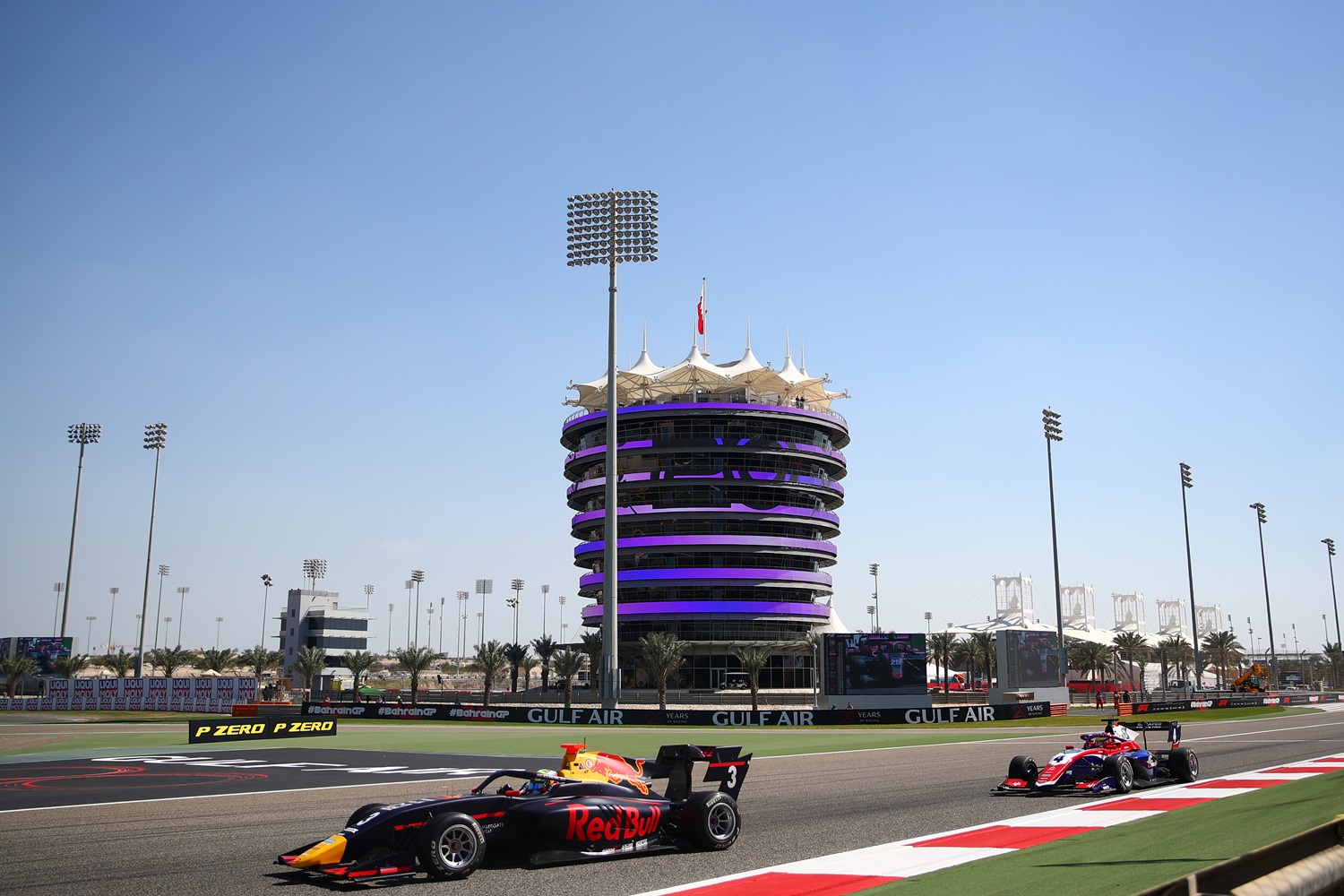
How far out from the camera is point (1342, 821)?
23.8ft

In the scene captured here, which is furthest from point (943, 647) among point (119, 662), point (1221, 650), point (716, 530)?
point (119, 662)

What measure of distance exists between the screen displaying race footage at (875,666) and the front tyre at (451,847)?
60.7 m

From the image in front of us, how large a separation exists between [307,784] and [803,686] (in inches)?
3509

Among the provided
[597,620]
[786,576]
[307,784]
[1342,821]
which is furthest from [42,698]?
[1342,821]

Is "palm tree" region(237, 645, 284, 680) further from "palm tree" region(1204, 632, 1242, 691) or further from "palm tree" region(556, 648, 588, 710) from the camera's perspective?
"palm tree" region(1204, 632, 1242, 691)

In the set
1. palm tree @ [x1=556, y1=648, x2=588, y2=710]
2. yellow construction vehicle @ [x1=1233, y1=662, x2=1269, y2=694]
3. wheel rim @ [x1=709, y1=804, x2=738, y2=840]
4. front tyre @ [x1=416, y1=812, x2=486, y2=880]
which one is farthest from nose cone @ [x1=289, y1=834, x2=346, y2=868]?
yellow construction vehicle @ [x1=1233, y1=662, x2=1269, y2=694]

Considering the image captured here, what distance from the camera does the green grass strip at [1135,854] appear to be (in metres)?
10.5

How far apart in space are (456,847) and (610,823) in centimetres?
209

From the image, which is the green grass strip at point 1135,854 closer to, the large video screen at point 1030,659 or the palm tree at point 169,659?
the large video screen at point 1030,659

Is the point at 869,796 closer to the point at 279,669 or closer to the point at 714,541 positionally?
the point at 714,541

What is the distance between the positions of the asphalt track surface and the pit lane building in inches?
3015

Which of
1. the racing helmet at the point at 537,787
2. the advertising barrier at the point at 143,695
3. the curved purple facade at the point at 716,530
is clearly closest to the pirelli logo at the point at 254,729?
the racing helmet at the point at 537,787

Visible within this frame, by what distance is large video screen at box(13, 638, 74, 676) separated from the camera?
110m

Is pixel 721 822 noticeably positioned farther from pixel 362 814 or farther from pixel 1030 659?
pixel 1030 659
